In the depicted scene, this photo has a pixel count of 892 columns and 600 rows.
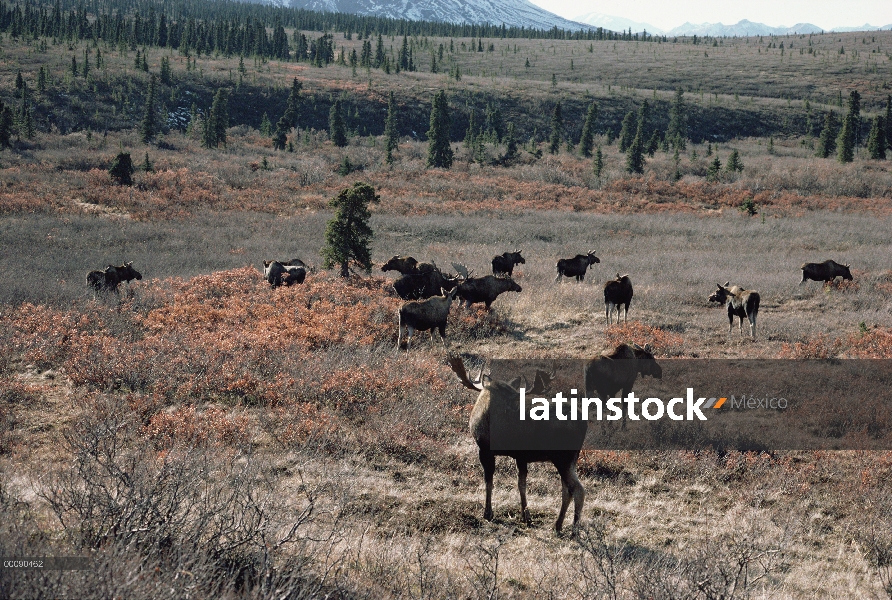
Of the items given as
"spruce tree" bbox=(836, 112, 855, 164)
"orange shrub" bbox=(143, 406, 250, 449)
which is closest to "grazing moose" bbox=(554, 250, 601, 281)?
"orange shrub" bbox=(143, 406, 250, 449)

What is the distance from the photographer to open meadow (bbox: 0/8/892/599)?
487 centimetres

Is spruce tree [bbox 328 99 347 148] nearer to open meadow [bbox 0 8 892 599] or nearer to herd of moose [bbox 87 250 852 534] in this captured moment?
open meadow [bbox 0 8 892 599]

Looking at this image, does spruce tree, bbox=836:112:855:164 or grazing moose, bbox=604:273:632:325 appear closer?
grazing moose, bbox=604:273:632:325

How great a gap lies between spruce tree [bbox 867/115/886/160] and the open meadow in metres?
21.5

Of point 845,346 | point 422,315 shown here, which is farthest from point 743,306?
point 422,315

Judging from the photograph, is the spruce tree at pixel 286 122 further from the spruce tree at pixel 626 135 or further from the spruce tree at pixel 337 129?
the spruce tree at pixel 626 135

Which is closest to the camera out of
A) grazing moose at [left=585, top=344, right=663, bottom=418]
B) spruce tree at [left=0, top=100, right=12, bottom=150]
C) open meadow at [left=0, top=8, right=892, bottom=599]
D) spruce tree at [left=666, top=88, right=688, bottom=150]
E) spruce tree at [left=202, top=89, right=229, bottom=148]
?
open meadow at [left=0, top=8, right=892, bottom=599]

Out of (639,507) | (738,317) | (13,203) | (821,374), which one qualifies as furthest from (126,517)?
(13,203)

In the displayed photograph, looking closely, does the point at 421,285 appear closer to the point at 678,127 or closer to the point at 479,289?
the point at 479,289

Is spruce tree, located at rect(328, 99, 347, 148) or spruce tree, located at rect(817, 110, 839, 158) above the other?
spruce tree, located at rect(817, 110, 839, 158)

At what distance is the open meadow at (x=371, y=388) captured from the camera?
4.87 metres

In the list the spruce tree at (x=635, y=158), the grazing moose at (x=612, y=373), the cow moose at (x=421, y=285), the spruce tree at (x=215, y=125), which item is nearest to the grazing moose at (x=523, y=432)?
the grazing moose at (x=612, y=373)

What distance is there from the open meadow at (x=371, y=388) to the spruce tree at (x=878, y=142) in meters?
21.5

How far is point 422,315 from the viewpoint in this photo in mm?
13703
